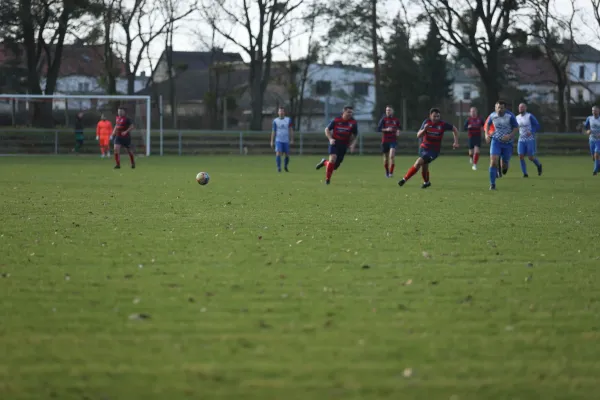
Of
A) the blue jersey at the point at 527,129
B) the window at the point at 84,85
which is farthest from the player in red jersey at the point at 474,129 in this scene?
the window at the point at 84,85

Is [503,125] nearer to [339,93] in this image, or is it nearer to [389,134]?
[389,134]

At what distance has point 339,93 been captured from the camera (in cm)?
7200

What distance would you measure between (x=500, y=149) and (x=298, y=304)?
45.5 feet

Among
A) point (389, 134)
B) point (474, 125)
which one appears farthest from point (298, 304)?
point (474, 125)

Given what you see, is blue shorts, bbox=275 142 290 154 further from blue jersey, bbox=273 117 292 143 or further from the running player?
the running player

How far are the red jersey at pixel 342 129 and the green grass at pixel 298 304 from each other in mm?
7813

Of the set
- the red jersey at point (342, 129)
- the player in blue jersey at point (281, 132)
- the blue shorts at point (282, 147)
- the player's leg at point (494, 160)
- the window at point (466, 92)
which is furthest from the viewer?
the window at point (466, 92)

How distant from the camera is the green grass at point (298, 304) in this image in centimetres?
471

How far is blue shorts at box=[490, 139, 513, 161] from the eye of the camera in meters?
19.4

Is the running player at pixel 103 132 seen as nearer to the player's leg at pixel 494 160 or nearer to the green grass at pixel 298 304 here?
the player's leg at pixel 494 160

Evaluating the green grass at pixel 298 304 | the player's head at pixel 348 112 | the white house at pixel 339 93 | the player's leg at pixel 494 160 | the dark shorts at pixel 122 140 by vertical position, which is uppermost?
the white house at pixel 339 93

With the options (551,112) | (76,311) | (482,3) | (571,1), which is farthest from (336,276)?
(551,112)

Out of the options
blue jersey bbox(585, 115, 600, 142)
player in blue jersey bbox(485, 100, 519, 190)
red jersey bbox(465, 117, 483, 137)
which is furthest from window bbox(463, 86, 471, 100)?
player in blue jersey bbox(485, 100, 519, 190)

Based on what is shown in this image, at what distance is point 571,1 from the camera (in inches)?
1984
